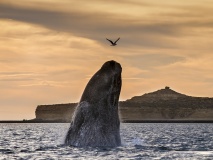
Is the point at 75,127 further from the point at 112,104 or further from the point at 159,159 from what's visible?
the point at 159,159

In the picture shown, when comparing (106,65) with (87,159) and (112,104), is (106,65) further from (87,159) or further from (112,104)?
(87,159)

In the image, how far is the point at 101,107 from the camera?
2450 centimetres

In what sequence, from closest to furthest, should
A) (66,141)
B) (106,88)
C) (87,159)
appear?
(87,159), (106,88), (66,141)

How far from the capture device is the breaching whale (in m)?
24.4

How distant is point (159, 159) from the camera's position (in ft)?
76.4

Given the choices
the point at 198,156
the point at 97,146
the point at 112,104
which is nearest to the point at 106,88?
the point at 112,104

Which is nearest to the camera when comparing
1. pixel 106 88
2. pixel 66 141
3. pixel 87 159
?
pixel 87 159

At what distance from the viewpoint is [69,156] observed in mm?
23562

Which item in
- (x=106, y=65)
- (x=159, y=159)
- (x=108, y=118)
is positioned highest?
(x=106, y=65)

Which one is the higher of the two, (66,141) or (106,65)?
(106,65)

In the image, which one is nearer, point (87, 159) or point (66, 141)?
point (87, 159)

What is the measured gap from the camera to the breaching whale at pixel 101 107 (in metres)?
24.4

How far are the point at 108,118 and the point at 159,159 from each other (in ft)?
9.24

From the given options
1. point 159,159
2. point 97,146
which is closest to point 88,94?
point 97,146
